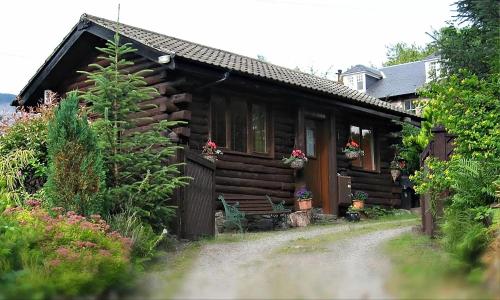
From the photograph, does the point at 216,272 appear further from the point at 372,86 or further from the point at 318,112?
the point at 372,86

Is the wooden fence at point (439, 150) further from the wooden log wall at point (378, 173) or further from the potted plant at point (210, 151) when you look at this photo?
the wooden log wall at point (378, 173)

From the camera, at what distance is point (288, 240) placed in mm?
11047

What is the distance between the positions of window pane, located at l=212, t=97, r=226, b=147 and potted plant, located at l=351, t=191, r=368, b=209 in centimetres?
463

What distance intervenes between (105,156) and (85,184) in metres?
1.11

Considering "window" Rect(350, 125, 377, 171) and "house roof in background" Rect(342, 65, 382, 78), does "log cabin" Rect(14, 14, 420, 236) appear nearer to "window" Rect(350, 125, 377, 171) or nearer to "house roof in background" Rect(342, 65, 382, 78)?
"window" Rect(350, 125, 377, 171)

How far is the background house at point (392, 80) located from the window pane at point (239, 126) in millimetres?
25927

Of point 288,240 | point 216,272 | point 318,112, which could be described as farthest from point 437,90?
point 318,112

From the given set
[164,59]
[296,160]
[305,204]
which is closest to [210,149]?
[164,59]

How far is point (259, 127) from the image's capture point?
15781mm

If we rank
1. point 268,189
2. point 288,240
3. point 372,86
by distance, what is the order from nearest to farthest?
point 288,240 → point 268,189 → point 372,86

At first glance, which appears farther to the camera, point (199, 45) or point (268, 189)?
point (199, 45)

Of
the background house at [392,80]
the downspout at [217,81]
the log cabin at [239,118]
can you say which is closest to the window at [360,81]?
the background house at [392,80]

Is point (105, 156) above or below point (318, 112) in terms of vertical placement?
below

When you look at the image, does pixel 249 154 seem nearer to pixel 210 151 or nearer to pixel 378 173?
pixel 210 151
